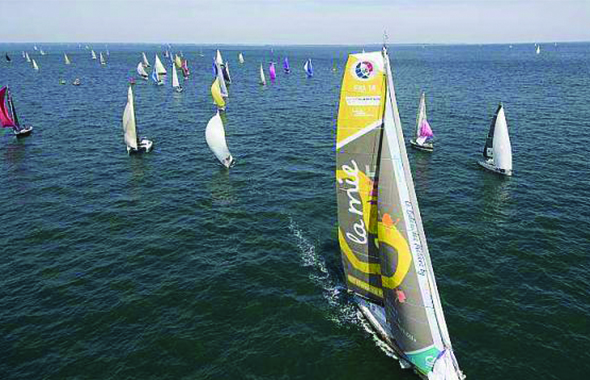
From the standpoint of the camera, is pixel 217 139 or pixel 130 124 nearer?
A: pixel 217 139

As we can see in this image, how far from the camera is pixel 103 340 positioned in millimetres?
23812

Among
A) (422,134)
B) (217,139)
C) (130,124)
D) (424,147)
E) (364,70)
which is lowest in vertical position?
(424,147)

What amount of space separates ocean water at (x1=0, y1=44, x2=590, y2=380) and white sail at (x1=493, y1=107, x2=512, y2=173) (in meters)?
1.82

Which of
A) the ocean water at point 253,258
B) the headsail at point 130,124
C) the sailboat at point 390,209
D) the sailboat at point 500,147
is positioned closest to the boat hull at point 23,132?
the ocean water at point 253,258

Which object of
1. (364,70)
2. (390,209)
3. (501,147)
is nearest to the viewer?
(364,70)

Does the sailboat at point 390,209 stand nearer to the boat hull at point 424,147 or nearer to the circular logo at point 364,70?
the circular logo at point 364,70

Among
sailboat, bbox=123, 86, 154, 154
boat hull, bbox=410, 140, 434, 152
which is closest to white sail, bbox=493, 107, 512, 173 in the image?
boat hull, bbox=410, 140, 434, 152

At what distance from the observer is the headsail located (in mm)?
54969

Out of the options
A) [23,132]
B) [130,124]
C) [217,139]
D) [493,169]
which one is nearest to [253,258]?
[217,139]

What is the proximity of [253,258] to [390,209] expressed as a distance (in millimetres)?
15518

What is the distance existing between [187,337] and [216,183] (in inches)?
993

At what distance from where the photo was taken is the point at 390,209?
19.3 m

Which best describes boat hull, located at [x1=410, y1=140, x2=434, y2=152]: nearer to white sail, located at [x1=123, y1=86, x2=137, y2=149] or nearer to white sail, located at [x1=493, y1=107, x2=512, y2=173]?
white sail, located at [x1=493, y1=107, x2=512, y2=173]

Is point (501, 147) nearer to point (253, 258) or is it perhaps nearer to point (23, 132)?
point (253, 258)
